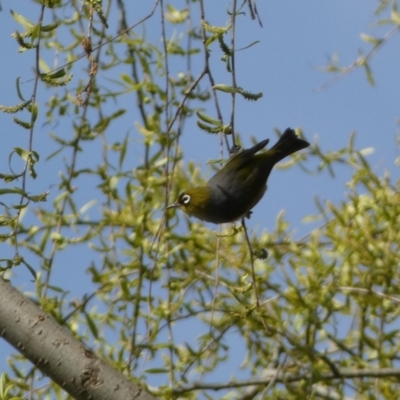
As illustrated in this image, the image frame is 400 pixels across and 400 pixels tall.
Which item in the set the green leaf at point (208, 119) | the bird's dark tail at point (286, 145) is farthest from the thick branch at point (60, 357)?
the bird's dark tail at point (286, 145)

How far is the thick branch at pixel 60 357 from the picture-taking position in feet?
4.82

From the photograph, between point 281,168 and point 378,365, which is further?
point 281,168

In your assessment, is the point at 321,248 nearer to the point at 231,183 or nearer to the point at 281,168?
the point at 281,168

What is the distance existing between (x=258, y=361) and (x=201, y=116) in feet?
5.02

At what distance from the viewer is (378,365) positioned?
269 centimetres

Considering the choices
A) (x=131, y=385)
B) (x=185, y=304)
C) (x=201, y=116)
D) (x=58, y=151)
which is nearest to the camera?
(x=131, y=385)

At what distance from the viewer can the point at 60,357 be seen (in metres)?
1.47

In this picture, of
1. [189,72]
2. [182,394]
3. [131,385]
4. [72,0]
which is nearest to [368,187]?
[189,72]

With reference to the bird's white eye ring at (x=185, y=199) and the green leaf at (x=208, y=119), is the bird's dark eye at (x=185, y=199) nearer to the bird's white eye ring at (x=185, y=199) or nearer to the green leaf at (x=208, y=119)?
the bird's white eye ring at (x=185, y=199)

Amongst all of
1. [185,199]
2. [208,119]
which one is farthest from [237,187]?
[208,119]

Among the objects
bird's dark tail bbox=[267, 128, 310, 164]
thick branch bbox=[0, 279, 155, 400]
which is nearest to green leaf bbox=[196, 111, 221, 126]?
thick branch bbox=[0, 279, 155, 400]

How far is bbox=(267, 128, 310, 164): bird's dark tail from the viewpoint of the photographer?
8.41 ft

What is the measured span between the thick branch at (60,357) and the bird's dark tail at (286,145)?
1236 mm

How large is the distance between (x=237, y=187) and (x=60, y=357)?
1.12 m
